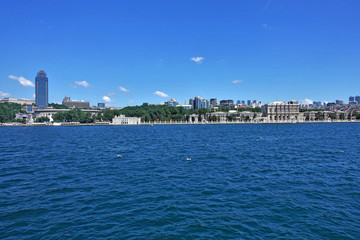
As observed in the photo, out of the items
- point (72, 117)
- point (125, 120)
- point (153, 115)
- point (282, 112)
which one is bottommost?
point (125, 120)

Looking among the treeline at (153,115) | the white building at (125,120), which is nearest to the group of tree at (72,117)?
the treeline at (153,115)

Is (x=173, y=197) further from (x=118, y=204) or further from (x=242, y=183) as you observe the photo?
(x=242, y=183)

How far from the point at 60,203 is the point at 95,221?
3208mm

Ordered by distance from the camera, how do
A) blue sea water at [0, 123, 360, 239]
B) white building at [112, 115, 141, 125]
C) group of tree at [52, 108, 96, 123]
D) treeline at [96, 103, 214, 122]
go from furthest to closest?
group of tree at [52, 108, 96, 123]
treeline at [96, 103, 214, 122]
white building at [112, 115, 141, 125]
blue sea water at [0, 123, 360, 239]

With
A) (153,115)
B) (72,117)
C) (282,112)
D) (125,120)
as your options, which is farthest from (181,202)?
(282,112)

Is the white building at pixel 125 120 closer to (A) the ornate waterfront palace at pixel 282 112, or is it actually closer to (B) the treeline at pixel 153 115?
(B) the treeline at pixel 153 115

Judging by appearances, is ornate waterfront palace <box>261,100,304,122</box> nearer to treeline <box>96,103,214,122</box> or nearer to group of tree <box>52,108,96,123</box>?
treeline <box>96,103,214,122</box>

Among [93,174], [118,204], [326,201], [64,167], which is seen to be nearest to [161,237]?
[118,204]

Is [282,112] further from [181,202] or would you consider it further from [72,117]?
[181,202]

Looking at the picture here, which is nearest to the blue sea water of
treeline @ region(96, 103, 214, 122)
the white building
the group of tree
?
the white building

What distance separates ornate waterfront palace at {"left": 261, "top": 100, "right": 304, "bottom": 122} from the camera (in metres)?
170

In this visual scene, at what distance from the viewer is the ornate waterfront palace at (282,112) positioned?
170500 mm

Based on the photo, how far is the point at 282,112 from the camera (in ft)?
566

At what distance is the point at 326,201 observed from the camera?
11906 mm
